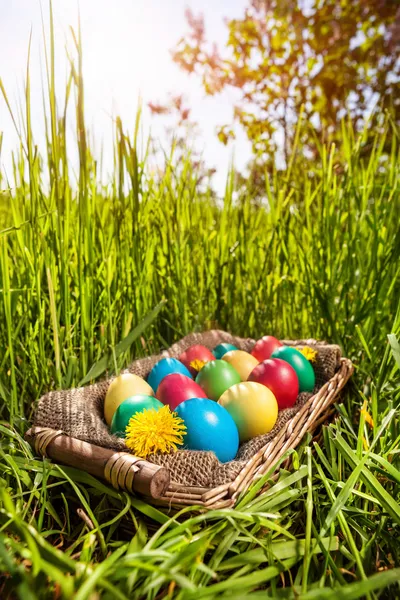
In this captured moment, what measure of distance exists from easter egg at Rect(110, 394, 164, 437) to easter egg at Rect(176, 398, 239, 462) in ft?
0.26

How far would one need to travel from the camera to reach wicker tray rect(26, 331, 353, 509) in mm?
959

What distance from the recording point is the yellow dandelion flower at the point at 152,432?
3.58ft

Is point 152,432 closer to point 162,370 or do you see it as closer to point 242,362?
point 162,370

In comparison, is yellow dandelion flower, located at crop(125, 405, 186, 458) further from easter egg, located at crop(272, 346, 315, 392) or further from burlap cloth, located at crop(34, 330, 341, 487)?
easter egg, located at crop(272, 346, 315, 392)

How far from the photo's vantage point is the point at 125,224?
1.63 m

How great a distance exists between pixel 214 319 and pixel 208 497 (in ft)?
3.97

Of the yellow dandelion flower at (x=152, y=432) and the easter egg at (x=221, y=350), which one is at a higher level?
the easter egg at (x=221, y=350)

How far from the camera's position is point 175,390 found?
1.35m

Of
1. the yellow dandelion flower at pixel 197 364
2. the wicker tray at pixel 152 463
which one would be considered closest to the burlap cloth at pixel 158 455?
the wicker tray at pixel 152 463

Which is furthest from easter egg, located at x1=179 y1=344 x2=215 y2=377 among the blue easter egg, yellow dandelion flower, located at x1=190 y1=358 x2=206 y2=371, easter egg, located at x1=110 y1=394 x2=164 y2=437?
easter egg, located at x1=110 y1=394 x2=164 y2=437

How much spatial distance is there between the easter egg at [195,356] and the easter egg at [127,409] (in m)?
0.40

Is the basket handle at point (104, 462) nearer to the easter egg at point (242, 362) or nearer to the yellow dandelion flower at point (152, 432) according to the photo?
the yellow dandelion flower at point (152, 432)

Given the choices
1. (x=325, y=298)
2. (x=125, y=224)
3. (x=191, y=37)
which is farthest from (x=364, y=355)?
(x=191, y=37)

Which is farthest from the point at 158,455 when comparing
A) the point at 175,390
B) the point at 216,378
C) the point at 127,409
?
the point at 216,378
